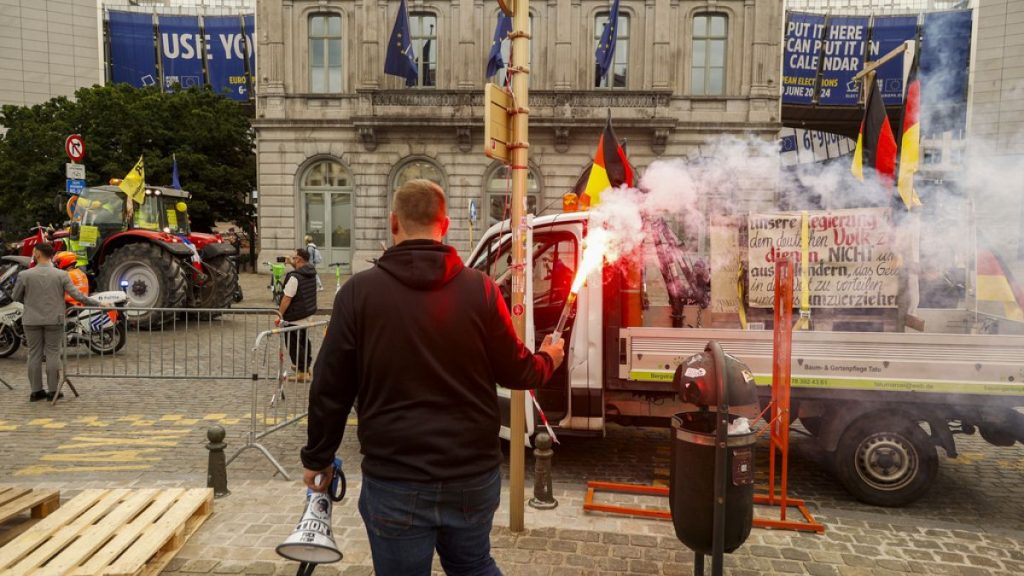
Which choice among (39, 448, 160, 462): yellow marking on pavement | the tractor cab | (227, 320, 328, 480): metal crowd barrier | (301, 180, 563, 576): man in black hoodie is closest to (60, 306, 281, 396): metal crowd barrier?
(227, 320, 328, 480): metal crowd barrier

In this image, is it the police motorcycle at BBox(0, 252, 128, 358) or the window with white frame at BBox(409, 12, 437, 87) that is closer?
the police motorcycle at BBox(0, 252, 128, 358)

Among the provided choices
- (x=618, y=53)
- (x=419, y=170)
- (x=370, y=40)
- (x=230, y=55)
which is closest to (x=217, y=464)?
(x=419, y=170)

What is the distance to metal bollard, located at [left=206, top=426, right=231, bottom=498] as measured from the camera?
4.95 metres

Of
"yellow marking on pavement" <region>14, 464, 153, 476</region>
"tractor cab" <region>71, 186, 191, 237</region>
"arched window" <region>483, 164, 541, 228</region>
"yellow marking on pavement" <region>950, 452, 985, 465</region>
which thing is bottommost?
"yellow marking on pavement" <region>14, 464, 153, 476</region>

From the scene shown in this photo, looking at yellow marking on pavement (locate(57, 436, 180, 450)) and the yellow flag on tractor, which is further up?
the yellow flag on tractor

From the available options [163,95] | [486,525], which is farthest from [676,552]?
[163,95]

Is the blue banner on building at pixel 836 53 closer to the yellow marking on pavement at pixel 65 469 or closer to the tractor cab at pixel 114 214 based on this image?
the tractor cab at pixel 114 214

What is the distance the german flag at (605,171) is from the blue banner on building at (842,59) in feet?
92.1

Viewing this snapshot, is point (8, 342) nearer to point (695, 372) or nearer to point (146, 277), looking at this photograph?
point (146, 277)

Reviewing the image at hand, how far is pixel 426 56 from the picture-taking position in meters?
25.8

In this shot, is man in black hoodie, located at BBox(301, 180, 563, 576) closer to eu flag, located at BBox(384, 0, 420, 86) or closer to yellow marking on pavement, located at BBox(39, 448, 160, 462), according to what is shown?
yellow marking on pavement, located at BBox(39, 448, 160, 462)

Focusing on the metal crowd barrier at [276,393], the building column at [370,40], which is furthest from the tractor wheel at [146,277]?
the building column at [370,40]

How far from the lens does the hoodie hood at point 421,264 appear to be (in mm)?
2334

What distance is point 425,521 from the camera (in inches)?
92.9
